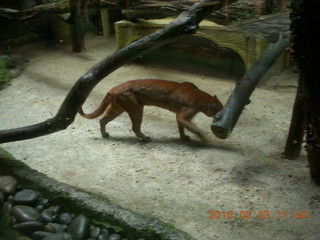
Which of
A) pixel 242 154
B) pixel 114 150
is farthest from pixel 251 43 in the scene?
pixel 114 150

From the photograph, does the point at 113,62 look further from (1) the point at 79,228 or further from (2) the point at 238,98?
(1) the point at 79,228

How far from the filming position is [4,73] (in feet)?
20.7

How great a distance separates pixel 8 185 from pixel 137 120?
1607 mm

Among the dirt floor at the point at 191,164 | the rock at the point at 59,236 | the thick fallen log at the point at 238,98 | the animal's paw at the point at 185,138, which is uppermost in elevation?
the thick fallen log at the point at 238,98

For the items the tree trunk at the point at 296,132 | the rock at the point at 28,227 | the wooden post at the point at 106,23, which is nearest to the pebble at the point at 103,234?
the rock at the point at 28,227

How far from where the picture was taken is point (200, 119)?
15.8 ft

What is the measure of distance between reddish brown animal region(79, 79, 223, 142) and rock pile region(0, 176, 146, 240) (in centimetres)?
130

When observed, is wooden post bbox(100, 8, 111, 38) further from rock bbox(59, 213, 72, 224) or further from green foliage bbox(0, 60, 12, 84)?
rock bbox(59, 213, 72, 224)

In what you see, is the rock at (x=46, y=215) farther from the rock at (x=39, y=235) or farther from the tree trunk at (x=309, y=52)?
the tree trunk at (x=309, y=52)

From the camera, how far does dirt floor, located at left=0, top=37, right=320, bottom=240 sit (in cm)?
280

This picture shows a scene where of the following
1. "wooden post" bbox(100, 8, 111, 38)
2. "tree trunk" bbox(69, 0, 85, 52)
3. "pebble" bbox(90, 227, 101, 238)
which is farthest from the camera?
"wooden post" bbox(100, 8, 111, 38)
